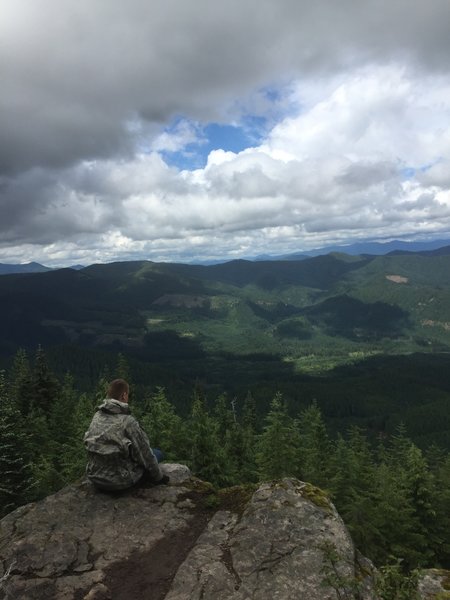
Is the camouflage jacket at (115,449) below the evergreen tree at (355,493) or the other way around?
the other way around

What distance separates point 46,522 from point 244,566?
19.1 ft

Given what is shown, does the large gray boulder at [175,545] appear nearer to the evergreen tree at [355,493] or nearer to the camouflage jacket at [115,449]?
the camouflage jacket at [115,449]

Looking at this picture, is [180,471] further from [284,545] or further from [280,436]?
[280,436]

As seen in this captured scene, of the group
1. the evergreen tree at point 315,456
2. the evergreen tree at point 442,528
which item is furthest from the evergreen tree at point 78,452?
the evergreen tree at point 442,528

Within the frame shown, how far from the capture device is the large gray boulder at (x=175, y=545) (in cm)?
833

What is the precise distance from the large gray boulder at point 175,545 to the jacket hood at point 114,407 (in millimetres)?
2523

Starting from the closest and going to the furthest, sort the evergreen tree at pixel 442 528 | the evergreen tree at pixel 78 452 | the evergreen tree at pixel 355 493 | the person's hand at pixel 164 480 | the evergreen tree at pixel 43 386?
the person's hand at pixel 164 480 < the evergreen tree at pixel 355 493 < the evergreen tree at pixel 78 452 < the evergreen tree at pixel 442 528 < the evergreen tree at pixel 43 386

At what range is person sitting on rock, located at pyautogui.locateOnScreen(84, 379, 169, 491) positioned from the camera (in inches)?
452

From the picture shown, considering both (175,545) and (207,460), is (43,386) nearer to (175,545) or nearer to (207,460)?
(207,460)

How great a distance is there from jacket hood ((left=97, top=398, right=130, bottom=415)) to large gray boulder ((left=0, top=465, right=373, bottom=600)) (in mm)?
2523

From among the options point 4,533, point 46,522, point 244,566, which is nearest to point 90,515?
point 46,522

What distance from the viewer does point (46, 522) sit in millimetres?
10883

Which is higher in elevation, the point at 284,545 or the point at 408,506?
the point at 284,545

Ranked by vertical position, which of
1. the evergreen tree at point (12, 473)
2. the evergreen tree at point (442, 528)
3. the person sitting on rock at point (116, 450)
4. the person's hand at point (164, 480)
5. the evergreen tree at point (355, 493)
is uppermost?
the person sitting on rock at point (116, 450)
